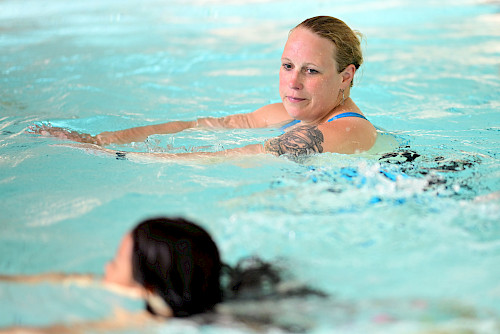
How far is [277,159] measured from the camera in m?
2.96

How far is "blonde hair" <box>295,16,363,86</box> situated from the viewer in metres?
3.06

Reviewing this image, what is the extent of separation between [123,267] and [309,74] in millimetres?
1753

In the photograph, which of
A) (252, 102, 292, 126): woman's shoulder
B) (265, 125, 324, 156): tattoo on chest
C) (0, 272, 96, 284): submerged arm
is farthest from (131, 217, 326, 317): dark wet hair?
(252, 102, 292, 126): woman's shoulder

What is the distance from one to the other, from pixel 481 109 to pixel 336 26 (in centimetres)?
225

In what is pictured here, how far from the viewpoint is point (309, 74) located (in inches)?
121

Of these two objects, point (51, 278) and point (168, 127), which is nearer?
point (51, 278)

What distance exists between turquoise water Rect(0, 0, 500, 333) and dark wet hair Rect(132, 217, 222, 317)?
3.3 inches

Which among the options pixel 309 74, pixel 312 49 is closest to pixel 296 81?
pixel 309 74

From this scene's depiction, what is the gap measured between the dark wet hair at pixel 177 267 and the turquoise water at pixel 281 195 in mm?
85

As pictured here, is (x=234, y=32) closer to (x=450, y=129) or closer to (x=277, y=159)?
(x=450, y=129)

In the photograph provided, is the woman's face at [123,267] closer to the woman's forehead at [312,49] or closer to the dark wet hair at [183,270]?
the dark wet hair at [183,270]

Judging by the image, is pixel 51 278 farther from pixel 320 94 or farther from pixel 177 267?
pixel 320 94

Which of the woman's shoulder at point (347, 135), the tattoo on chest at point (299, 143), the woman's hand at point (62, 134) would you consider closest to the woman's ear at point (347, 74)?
the woman's shoulder at point (347, 135)

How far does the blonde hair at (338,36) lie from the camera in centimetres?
306
